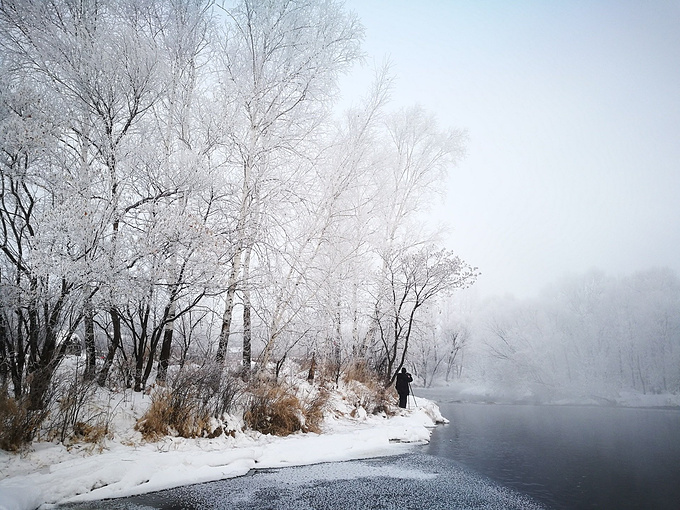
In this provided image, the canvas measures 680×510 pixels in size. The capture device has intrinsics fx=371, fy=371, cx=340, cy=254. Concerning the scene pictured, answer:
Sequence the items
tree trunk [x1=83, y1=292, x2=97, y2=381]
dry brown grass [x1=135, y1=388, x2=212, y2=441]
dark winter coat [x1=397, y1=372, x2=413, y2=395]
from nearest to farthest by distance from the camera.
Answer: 1. dry brown grass [x1=135, y1=388, x2=212, y2=441]
2. tree trunk [x1=83, y1=292, x2=97, y2=381]
3. dark winter coat [x1=397, y1=372, x2=413, y2=395]

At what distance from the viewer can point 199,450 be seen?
5.23 metres

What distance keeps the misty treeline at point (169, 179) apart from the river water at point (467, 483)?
2.85 metres

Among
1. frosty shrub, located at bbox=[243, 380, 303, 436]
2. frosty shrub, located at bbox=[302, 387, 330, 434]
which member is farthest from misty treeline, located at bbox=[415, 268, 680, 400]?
frosty shrub, located at bbox=[243, 380, 303, 436]

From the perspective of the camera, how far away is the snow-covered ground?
360cm

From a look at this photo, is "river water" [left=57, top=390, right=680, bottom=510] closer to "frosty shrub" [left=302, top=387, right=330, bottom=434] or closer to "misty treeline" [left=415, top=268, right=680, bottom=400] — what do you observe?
"frosty shrub" [left=302, top=387, right=330, bottom=434]

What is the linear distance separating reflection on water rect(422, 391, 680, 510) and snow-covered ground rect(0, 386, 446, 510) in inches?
76.5

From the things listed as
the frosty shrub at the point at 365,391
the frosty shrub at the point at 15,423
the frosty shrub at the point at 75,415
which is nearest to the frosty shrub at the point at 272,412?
the frosty shrub at the point at 75,415

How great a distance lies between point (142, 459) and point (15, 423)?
1400mm

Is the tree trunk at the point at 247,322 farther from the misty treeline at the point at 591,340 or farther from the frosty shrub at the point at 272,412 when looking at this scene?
the misty treeline at the point at 591,340

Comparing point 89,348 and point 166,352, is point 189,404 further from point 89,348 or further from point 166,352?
point 89,348

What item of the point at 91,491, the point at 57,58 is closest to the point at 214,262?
the point at 91,491

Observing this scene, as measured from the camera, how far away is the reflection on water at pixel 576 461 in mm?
5133

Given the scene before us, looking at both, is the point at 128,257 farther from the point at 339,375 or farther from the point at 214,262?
the point at 339,375

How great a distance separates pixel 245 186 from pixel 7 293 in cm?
458
